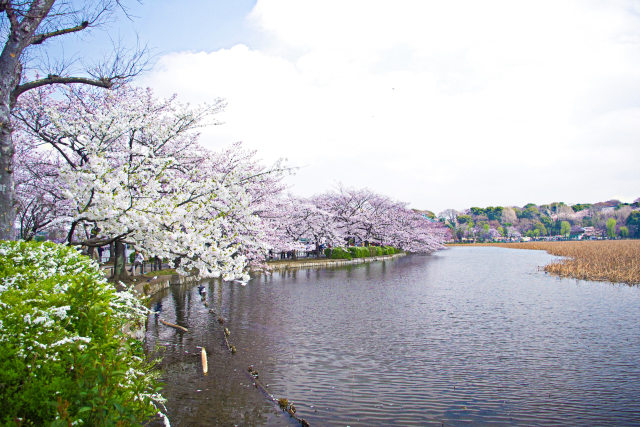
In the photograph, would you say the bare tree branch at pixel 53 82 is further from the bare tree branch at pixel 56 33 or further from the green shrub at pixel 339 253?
the green shrub at pixel 339 253

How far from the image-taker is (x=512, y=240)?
403ft

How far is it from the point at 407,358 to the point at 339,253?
29.0 m

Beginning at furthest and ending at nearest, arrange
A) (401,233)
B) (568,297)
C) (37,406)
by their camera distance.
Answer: (401,233) → (568,297) → (37,406)

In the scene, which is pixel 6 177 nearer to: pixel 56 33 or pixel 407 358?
pixel 56 33

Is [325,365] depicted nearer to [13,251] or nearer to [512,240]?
[13,251]

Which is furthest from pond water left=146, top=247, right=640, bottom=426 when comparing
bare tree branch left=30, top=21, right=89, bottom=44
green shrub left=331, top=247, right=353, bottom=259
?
green shrub left=331, top=247, right=353, bottom=259

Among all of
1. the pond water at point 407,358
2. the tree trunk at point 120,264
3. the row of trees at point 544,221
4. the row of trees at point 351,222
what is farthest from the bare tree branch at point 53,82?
the row of trees at point 544,221

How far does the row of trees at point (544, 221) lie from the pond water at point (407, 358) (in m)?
102

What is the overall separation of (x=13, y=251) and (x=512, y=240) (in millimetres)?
133265

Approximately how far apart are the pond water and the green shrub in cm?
2042

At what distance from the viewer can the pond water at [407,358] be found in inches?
267

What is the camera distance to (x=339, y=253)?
38.4 m

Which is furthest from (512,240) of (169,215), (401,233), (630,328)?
(169,215)

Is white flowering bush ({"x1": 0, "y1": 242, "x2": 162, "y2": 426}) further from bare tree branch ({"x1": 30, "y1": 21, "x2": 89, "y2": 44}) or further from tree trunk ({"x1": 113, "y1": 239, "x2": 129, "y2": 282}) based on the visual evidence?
tree trunk ({"x1": 113, "y1": 239, "x2": 129, "y2": 282})
